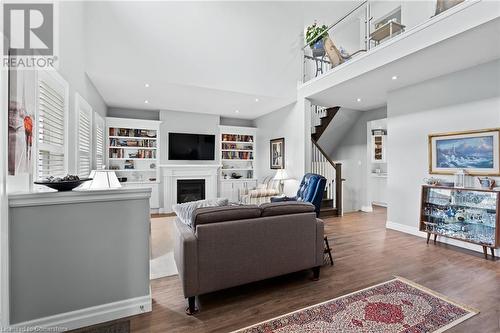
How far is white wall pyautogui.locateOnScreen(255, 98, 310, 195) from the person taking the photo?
5391 millimetres

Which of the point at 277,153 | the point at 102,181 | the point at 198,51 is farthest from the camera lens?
the point at 277,153

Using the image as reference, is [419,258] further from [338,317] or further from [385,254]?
[338,317]

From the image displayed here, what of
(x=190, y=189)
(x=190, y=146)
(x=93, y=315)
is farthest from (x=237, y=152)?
(x=93, y=315)

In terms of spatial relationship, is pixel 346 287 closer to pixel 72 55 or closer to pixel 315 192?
pixel 315 192

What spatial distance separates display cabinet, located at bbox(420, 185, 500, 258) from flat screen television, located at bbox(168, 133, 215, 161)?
202 inches

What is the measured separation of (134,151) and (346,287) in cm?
596

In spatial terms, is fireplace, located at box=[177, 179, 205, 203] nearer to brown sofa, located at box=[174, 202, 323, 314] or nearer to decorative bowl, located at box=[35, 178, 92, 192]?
brown sofa, located at box=[174, 202, 323, 314]

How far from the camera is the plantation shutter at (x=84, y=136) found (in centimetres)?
346

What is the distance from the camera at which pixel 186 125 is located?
6.75 m

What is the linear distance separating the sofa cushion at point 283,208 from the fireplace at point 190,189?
4.60 metres

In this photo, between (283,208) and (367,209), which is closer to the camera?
(283,208)

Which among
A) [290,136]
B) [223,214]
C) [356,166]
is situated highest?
[290,136]

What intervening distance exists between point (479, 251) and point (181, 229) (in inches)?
163

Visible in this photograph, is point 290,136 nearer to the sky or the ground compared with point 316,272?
nearer to the sky
